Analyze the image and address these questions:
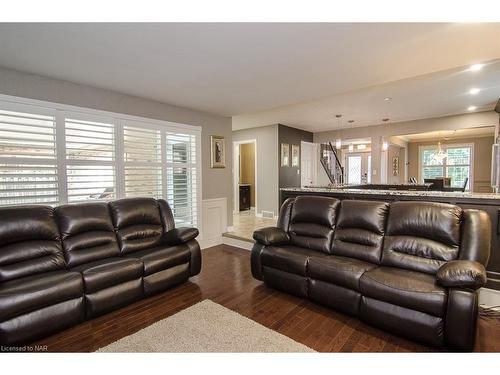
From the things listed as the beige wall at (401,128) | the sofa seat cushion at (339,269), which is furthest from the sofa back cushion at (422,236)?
the beige wall at (401,128)

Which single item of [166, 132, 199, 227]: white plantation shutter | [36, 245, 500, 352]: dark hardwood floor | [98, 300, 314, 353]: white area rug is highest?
[166, 132, 199, 227]: white plantation shutter

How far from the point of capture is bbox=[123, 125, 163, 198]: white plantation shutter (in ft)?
12.2

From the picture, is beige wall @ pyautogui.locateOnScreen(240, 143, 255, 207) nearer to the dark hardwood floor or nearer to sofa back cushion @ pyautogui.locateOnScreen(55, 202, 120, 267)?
the dark hardwood floor

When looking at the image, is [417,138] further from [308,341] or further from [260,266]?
[308,341]

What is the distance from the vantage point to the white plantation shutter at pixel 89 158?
126 inches

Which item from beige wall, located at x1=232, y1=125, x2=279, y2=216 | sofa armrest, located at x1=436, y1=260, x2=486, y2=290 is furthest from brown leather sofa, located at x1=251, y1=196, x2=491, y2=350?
beige wall, located at x1=232, y1=125, x2=279, y2=216

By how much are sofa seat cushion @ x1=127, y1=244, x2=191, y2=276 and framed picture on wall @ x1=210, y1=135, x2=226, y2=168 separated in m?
2.15

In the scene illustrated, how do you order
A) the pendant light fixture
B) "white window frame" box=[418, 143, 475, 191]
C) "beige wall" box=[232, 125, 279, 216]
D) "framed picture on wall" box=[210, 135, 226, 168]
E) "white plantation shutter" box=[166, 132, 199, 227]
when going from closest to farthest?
"white plantation shutter" box=[166, 132, 199, 227] < "framed picture on wall" box=[210, 135, 226, 168] < "beige wall" box=[232, 125, 279, 216] < the pendant light fixture < "white window frame" box=[418, 143, 475, 191]

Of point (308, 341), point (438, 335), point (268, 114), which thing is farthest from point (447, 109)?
point (308, 341)

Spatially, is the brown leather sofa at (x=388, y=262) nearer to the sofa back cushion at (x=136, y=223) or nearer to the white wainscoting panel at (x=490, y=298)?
the white wainscoting panel at (x=490, y=298)

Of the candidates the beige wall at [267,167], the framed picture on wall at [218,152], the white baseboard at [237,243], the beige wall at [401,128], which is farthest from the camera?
the beige wall at [267,167]

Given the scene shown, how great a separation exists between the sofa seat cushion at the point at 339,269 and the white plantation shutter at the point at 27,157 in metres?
3.20

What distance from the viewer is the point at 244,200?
26.0ft
